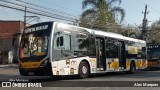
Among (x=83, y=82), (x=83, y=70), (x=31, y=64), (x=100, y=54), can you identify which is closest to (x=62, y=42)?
(x=31, y=64)

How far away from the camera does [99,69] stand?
23.5 metres

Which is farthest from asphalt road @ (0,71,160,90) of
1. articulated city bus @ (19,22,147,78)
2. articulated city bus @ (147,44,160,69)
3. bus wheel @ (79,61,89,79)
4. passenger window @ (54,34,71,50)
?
articulated city bus @ (147,44,160,69)

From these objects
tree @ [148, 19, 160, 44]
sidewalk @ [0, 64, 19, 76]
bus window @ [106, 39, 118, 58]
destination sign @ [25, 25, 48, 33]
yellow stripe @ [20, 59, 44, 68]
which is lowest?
sidewalk @ [0, 64, 19, 76]

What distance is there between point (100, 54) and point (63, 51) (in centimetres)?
458

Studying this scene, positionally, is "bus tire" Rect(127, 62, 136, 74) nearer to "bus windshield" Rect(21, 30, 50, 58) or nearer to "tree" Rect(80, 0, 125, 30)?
"bus windshield" Rect(21, 30, 50, 58)

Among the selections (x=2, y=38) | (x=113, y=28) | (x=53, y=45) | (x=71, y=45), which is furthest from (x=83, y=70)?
(x=2, y=38)

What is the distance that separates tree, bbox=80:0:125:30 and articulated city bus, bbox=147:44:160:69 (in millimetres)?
14038

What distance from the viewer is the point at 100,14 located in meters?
52.1

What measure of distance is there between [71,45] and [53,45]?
70.2 inches

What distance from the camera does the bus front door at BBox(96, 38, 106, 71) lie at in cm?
2353

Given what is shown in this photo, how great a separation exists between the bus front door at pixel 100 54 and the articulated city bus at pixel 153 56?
1515 centimetres

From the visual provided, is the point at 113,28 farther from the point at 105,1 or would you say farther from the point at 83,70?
the point at 83,70

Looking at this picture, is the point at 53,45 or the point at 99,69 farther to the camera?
the point at 99,69

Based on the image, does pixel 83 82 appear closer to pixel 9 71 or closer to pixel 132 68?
pixel 132 68
